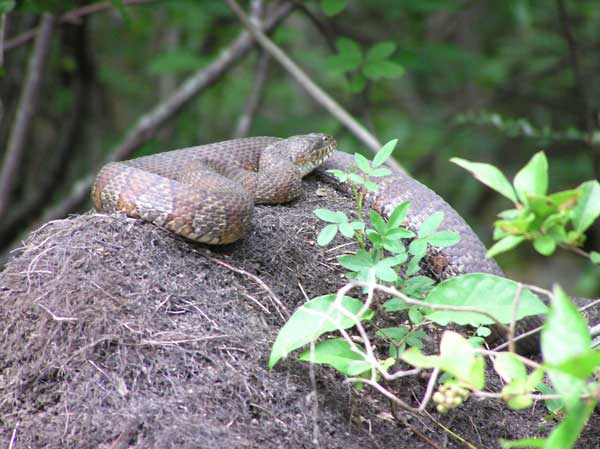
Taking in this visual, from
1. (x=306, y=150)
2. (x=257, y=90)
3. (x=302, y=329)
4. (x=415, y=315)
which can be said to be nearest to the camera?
(x=302, y=329)

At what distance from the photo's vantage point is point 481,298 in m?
2.98

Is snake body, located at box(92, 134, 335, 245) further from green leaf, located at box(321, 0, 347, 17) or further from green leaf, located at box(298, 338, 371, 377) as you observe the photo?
green leaf, located at box(321, 0, 347, 17)

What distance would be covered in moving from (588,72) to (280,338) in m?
8.86

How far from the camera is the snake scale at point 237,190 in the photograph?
153 inches

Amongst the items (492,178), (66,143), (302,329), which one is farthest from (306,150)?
(66,143)

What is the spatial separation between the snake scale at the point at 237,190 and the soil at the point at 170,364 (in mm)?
151

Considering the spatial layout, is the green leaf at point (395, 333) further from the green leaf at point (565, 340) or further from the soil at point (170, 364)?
the green leaf at point (565, 340)

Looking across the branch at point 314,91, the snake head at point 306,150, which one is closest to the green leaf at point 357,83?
the branch at point 314,91

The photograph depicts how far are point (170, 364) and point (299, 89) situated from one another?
8.74m

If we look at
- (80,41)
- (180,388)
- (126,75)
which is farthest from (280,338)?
(126,75)

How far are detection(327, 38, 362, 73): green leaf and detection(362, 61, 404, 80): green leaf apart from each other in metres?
0.11

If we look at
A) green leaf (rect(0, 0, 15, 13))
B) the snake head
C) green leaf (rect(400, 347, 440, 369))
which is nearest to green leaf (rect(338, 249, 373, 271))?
green leaf (rect(400, 347, 440, 369))

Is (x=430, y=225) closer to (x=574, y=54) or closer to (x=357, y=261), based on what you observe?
(x=357, y=261)

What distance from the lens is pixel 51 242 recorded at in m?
3.76
